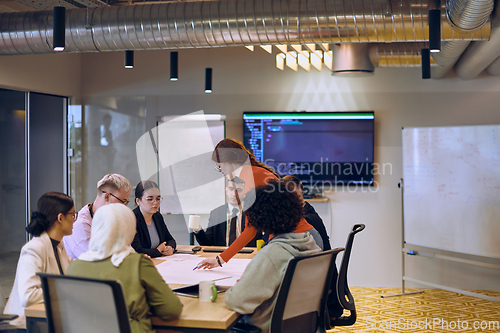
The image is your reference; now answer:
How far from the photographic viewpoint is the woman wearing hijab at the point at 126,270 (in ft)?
5.53

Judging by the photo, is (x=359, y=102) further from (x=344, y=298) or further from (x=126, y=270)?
(x=126, y=270)

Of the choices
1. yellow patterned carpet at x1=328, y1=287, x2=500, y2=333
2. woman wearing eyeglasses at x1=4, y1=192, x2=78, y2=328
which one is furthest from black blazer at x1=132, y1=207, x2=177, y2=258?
yellow patterned carpet at x1=328, y1=287, x2=500, y2=333

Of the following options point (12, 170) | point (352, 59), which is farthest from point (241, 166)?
point (12, 170)

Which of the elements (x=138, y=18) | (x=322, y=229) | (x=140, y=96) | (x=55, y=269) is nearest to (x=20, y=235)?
(x=140, y=96)

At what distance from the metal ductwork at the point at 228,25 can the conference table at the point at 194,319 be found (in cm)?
216

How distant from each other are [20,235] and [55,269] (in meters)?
3.28

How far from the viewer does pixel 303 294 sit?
2.02 metres

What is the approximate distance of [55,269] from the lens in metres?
2.07

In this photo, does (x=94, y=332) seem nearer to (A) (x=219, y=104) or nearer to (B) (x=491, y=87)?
(A) (x=219, y=104)

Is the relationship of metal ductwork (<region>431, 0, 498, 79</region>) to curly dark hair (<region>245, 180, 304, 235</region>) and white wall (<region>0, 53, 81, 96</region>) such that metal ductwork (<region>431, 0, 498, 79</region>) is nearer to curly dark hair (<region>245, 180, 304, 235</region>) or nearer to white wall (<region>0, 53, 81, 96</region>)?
curly dark hair (<region>245, 180, 304, 235</region>)

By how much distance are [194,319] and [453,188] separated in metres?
3.58

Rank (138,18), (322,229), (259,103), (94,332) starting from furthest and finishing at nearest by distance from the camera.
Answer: (259,103) < (138,18) < (322,229) < (94,332)

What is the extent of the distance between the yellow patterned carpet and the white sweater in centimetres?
258

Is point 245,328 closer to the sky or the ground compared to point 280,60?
closer to the ground
